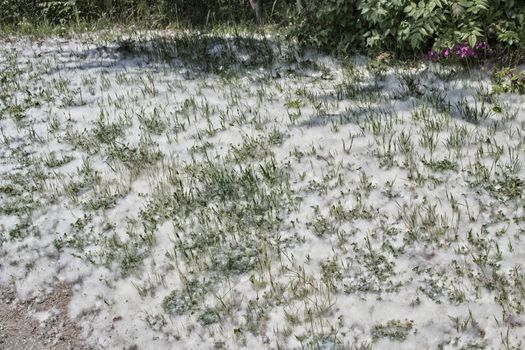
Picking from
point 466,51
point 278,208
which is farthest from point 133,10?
point 278,208

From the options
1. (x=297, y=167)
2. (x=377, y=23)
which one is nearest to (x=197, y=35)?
(x=377, y=23)

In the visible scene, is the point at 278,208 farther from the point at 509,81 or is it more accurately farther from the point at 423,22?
the point at 509,81

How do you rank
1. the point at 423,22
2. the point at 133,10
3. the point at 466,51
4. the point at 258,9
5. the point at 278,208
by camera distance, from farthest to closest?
the point at 133,10
the point at 258,9
the point at 466,51
the point at 423,22
the point at 278,208

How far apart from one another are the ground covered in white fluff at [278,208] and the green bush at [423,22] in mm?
494

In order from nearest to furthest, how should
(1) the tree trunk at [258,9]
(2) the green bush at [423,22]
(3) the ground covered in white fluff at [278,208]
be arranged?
(3) the ground covered in white fluff at [278,208], (2) the green bush at [423,22], (1) the tree trunk at [258,9]

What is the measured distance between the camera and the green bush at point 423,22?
697 centimetres

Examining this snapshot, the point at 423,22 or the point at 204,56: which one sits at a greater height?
the point at 423,22

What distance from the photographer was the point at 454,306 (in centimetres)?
432

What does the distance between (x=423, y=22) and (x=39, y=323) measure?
587 cm

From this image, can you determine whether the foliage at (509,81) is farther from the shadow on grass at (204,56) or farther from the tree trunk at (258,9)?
the tree trunk at (258,9)

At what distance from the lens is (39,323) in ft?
16.1

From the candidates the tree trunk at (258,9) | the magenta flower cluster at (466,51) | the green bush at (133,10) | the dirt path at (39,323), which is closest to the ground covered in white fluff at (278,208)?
the dirt path at (39,323)

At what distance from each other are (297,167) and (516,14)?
362cm

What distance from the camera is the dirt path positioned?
15.4 feet
